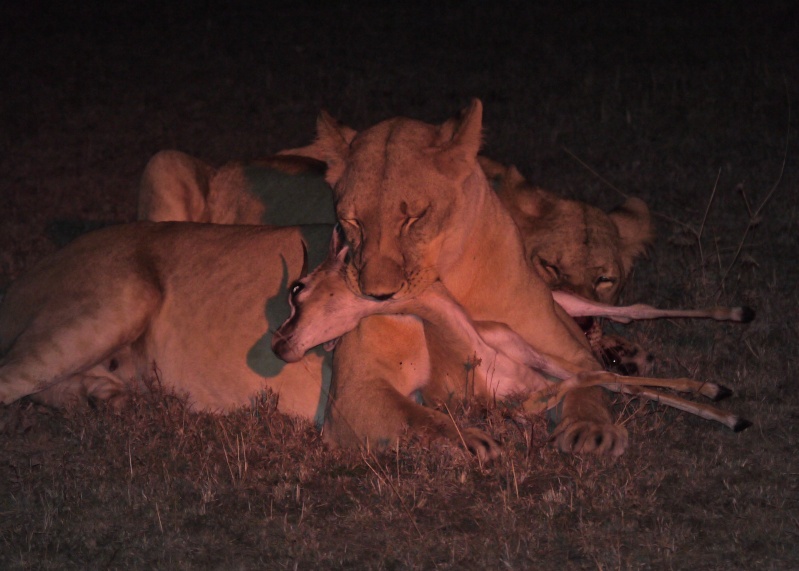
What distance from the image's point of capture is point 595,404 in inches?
177

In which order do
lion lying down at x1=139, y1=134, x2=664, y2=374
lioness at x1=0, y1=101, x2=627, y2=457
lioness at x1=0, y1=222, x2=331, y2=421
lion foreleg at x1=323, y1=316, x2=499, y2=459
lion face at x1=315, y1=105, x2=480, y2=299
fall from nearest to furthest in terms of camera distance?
lion face at x1=315, y1=105, x2=480, y2=299, lioness at x1=0, y1=101, x2=627, y2=457, lion foreleg at x1=323, y1=316, x2=499, y2=459, lioness at x1=0, y1=222, x2=331, y2=421, lion lying down at x1=139, y1=134, x2=664, y2=374

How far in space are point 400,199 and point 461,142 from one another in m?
0.40

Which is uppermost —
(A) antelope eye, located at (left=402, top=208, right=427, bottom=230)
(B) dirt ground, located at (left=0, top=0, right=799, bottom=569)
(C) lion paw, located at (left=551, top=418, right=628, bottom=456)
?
(A) antelope eye, located at (left=402, top=208, right=427, bottom=230)

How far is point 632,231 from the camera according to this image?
6473mm

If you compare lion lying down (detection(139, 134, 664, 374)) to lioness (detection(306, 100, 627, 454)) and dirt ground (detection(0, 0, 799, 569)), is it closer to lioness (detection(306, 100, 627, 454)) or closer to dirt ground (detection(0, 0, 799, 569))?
dirt ground (detection(0, 0, 799, 569))

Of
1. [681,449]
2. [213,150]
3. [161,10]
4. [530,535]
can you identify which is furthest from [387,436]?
[161,10]

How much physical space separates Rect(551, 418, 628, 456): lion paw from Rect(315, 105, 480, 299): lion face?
0.70 metres

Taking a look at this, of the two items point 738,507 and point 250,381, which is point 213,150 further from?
point 738,507

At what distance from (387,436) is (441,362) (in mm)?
499

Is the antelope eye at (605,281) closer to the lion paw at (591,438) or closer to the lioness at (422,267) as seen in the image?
the lioness at (422,267)

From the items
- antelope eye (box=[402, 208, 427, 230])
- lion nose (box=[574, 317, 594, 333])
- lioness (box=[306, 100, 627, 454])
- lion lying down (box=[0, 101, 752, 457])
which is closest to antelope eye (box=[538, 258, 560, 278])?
lion nose (box=[574, 317, 594, 333])

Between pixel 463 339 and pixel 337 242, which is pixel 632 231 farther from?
pixel 337 242

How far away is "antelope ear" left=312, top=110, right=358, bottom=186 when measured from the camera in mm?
4309

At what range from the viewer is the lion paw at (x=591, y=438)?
4.21 metres
